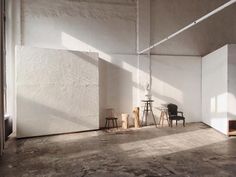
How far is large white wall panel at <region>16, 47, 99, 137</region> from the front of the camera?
20.5 ft

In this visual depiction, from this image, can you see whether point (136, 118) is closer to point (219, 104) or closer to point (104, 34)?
point (219, 104)

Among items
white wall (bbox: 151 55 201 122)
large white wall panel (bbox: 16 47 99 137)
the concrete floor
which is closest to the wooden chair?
large white wall panel (bbox: 16 47 99 137)

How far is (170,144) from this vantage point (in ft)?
18.3

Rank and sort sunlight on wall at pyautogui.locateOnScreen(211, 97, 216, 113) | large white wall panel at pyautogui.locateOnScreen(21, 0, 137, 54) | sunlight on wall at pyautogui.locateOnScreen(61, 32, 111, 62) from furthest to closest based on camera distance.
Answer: sunlight on wall at pyautogui.locateOnScreen(211, 97, 216, 113) < sunlight on wall at pyautogui.locateOnScreen(61, 32, 111, 62) < large white wall panel at pyautogui.locateOnScreen(21, 0, 137, 54)

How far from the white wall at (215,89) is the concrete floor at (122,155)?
706mm

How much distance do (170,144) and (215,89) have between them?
2970mm

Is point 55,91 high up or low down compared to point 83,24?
down

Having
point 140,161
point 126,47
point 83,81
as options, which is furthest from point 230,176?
point 126,47

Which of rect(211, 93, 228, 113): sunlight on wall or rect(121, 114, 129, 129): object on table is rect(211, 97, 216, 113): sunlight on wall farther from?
rect(121, 114, 129, 129): object on table

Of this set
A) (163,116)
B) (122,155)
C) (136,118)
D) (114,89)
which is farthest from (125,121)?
(122,155)

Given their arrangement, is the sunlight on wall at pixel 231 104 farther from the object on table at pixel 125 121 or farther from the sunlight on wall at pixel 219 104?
the object on table at pixel 125 121

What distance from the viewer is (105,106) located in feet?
25.6

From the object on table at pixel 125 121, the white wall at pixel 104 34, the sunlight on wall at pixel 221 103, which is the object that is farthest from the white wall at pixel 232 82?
the object on table at pixel 125 121

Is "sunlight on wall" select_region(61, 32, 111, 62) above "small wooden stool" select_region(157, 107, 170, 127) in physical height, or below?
above
